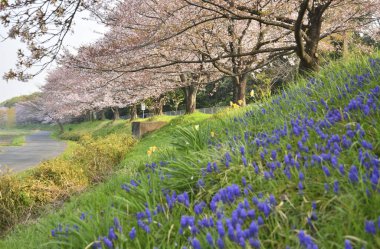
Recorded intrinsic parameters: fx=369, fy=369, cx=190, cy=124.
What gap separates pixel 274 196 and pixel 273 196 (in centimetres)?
31

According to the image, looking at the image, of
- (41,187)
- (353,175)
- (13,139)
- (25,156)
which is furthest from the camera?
(13,139)

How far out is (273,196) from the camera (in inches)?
86.9

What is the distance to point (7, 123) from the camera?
103 metres

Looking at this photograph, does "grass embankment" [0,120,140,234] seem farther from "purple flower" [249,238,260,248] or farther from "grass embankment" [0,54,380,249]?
"purple flower" [249,238,260,248]

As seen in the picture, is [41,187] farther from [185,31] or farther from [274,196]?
[274,196]

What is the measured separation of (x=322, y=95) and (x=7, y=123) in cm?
11131

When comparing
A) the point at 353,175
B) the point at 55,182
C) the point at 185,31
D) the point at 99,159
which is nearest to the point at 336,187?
the point at 353,175

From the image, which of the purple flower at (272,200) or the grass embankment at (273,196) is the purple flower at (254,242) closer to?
the grass embankment at (273,196)

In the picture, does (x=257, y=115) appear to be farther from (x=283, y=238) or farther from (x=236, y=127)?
(x=283, y=238)

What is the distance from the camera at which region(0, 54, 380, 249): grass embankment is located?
203cm

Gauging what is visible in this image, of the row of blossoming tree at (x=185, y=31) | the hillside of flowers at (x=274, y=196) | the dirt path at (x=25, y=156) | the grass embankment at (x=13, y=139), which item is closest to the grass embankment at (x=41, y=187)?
the row of blossoming tree at (x=185, y=31)

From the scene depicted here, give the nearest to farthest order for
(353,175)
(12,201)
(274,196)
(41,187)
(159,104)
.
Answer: (353,175) → (274,196) → (12,201) → (41,187) → (159,104)

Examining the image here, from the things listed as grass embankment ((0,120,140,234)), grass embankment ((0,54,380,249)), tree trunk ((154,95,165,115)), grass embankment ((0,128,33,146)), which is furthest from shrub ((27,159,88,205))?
grass embankment ((0,128,33,146))

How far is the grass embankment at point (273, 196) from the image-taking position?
203cm
